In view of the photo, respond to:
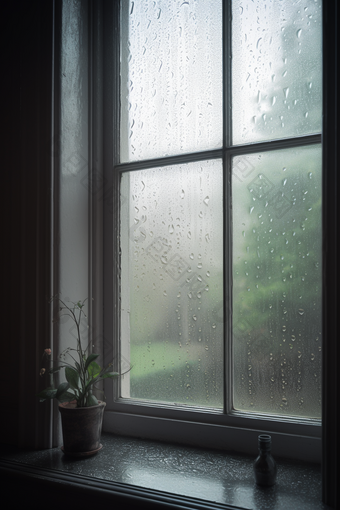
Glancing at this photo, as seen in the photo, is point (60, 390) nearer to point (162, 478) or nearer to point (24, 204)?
point (162, 478)

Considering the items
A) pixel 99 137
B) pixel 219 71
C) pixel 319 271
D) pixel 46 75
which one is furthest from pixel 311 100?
pixel 46 75

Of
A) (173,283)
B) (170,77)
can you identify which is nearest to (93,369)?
(173,283)

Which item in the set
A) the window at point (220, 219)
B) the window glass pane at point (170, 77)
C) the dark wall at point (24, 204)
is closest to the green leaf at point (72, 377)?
the dark wall at point (24, 204)

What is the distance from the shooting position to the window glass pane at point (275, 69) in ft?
4.32

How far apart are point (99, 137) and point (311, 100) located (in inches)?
31.8

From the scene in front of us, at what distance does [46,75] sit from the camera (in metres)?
1.51

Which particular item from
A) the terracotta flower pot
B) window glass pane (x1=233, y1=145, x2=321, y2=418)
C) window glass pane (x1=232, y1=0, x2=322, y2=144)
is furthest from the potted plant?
window glass pane (x1=232, y1=0, x2=322, y2=144)

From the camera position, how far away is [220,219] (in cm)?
144

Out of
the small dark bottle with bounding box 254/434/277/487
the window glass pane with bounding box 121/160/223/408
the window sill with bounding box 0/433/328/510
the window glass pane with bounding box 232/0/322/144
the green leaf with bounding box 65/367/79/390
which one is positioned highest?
the window glass pane with bounding box 232/0/322/144

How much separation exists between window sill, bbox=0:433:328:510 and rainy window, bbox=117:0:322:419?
0.17 m

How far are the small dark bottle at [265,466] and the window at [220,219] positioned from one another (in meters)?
0.18

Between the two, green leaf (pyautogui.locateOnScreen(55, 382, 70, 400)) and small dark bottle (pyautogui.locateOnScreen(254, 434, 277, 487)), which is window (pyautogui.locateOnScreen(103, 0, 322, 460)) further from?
green leaf (pyautogui.locateOnScreen(55, 382, 70, 400))

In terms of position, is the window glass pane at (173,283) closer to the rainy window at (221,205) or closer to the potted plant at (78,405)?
the rainy window at (221,205)

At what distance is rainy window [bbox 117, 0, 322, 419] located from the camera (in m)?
1.32
